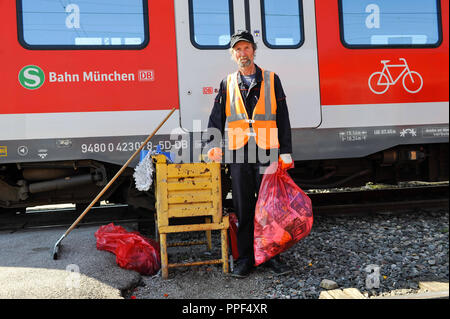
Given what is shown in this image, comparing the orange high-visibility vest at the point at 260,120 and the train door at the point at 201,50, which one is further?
the train door at the point at 201,50

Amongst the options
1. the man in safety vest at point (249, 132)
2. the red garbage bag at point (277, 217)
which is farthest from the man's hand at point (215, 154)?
the red garbage bag at point (277, 217)

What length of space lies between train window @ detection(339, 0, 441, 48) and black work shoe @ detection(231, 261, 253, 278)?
284 cm

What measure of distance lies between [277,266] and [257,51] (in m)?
2.39

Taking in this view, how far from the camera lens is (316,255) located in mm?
3711

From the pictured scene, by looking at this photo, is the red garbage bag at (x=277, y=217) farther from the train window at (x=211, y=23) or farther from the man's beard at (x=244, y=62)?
the train window at (x=211, y=23)

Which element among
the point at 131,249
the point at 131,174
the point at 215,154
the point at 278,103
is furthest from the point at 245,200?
the point at 131,174

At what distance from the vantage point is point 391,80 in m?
4.63

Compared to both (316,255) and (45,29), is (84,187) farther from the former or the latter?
(316,255)

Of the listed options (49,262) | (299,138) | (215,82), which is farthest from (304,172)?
(49,262)

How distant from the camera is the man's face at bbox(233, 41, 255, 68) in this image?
3236 millimetres

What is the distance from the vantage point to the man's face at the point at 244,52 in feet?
10.6

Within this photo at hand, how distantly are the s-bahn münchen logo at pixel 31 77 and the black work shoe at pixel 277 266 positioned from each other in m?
2.93

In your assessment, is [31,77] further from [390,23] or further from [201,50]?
[390,23]

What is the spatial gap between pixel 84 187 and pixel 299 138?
263cm
